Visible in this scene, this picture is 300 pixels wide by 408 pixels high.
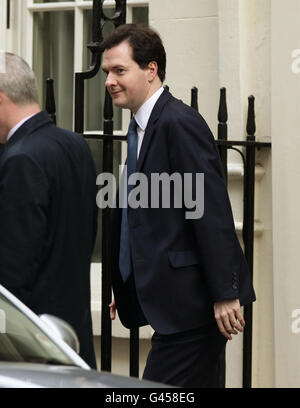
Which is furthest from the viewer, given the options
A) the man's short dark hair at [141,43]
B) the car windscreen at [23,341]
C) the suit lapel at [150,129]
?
the man's short dark hair at [141,43]

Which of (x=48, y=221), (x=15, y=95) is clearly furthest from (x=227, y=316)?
(x=15, y=95)

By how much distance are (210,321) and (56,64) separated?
11.2 feet

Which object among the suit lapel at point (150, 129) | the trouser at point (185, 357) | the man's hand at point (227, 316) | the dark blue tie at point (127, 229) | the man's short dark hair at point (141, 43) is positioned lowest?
the trouser at point (185, 357)

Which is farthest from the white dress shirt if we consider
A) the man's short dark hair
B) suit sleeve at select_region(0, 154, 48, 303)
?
suit sleeve at select_region(0, 154, 48, 303)

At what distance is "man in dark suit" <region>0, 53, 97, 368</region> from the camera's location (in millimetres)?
4387

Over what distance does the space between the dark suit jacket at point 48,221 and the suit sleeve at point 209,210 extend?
1.16 ft

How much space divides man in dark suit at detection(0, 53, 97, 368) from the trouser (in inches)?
10.4

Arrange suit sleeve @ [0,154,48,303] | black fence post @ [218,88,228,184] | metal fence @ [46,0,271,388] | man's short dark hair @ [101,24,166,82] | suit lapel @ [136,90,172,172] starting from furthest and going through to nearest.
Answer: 1. black fence post @ [218,88,228,184]
2. metal fence @ [46,0,271,388]
3. man's short dark hair @ [101,24,166,82]
4. suit lapel @ [136,90,172,172]
5. suit sleeve @ [0,154,48,303]

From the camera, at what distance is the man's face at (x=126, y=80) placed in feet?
16.0

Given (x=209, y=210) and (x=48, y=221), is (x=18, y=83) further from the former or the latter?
(x=209, y=210)

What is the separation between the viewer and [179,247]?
4734 mm

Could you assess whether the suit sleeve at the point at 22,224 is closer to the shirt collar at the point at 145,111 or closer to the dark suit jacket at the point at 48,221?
the dark suit jacket at the point at 48,221

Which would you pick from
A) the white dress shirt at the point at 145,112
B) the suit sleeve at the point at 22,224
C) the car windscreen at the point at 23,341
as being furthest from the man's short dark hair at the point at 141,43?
the car windscreen at the point at 23,341

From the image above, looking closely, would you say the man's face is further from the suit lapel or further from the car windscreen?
the car windscreen
